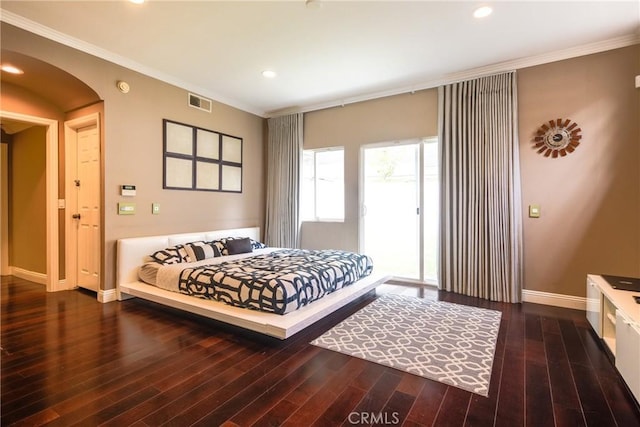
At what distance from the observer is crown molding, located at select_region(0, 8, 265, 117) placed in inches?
111

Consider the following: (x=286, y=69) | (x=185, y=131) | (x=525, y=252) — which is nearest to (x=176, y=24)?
(x=286, y=69)

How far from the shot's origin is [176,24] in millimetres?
2967

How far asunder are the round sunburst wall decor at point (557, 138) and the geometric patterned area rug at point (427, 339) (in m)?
1.99

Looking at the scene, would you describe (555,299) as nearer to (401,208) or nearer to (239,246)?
(401,208)

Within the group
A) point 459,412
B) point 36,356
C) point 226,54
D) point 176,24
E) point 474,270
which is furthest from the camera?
point 474,270

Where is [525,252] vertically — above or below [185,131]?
below

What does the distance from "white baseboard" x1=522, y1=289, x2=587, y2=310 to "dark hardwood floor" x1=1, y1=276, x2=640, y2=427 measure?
54cm

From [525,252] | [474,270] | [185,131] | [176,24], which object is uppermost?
[176,24]


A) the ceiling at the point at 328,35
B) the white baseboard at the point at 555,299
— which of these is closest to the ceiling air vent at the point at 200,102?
the ceiling at the point at 328,35

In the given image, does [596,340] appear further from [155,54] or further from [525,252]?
[155,54]

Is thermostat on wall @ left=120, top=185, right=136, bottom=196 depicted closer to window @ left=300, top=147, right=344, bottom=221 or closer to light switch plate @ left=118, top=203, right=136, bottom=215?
light switch plate @ left=118, top=203, right=136, bottom=215

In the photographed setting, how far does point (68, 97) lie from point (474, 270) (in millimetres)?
5481

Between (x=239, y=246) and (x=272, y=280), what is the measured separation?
1.89 m

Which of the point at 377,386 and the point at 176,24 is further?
the point at 176,24
